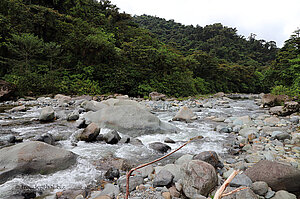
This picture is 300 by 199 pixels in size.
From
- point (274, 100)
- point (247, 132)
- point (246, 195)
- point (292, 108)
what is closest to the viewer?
point (246, 195)

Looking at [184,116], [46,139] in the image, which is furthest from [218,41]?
[46,139]

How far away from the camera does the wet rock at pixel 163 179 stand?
8.40 feet

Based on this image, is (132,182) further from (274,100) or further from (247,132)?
(274,100)

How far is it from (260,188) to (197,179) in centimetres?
87

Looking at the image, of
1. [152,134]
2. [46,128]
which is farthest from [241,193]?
[46,128]

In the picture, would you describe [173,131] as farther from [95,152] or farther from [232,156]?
[95,152]

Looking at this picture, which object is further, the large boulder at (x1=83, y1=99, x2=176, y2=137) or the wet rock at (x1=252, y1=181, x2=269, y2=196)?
the large boulder at (x1=83, y1=99, x2=176, y2=137)

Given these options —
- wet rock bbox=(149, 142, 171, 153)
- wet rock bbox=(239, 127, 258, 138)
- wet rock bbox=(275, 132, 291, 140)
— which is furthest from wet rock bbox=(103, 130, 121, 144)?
wet rock bbox=(275, 132, 291, 140)

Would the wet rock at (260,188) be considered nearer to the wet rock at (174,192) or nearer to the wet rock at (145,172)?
the wet rock at (174,192)

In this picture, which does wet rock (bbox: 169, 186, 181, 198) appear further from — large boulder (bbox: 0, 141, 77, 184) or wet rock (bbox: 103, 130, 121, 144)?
wet rock (bbox: 103, 130, 121, 144)

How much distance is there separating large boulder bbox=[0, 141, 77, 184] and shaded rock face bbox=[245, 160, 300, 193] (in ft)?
10.7

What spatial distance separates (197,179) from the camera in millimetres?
2355

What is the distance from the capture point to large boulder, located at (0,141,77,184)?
8.89ft

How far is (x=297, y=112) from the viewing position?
8422 millimetres
